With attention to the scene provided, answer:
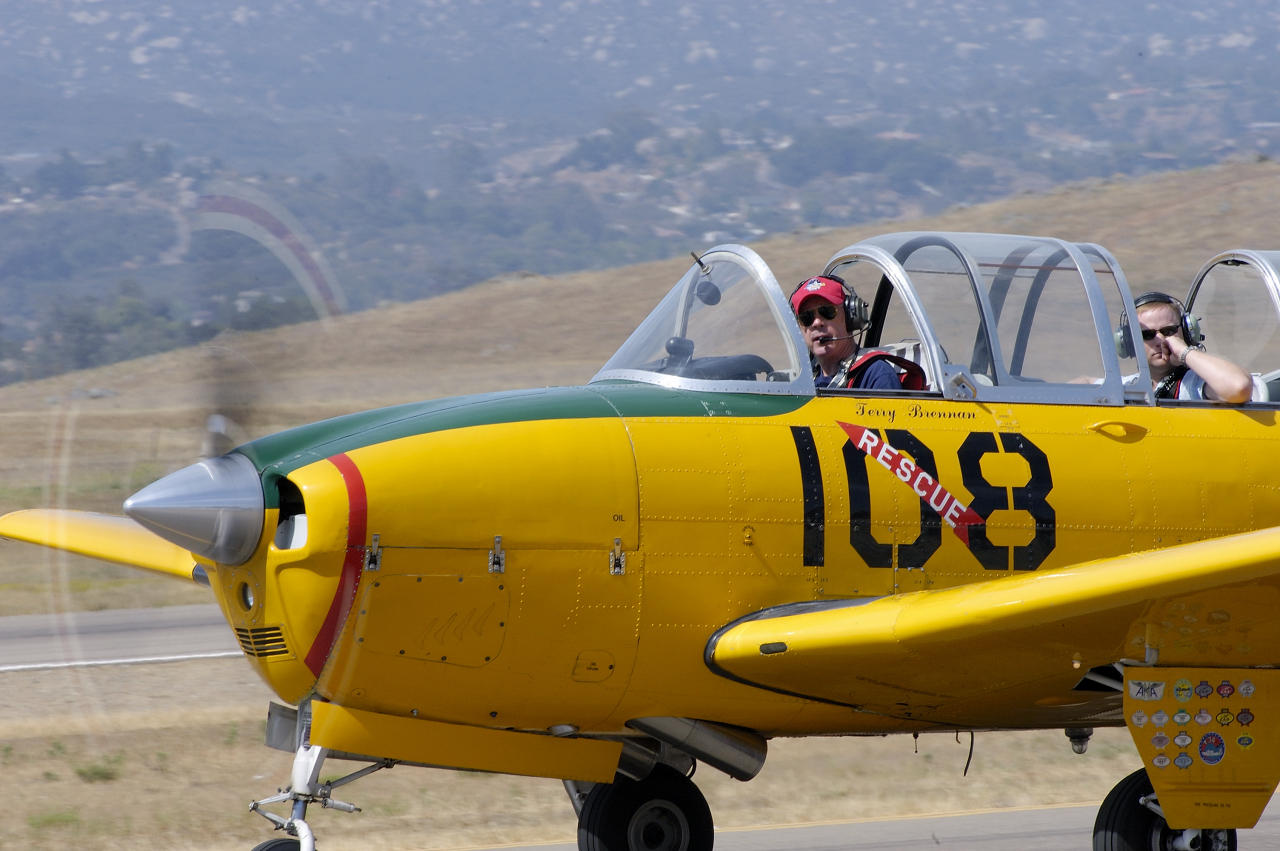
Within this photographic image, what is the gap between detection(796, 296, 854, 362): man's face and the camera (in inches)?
301

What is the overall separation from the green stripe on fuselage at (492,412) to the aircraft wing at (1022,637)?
0.96 m

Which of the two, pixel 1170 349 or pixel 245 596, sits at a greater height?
pixel 1170 349

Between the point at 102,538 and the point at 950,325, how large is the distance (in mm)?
5004

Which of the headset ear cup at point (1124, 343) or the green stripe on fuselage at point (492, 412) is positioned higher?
the headset ear cup at point (1124, 343)

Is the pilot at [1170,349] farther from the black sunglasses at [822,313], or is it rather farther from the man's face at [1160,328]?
the black sunglasses at [822,313]

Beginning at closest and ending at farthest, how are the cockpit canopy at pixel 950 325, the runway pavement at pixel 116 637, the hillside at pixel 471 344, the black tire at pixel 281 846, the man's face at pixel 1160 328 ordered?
the black tire at pixel 281 846
the cockpit canopy at pixel 950 325
the man's face at pixel 1160 328
the runway pavement at pixel 116 637
the hillside at pixel 471 344

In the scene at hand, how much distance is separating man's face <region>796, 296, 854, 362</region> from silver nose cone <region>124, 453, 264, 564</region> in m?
3.00

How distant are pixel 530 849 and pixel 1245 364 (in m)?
5.05

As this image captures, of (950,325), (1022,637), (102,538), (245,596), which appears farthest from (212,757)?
(1022,637)

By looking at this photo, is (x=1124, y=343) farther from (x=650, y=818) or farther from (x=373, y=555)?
(x=373, y=555)

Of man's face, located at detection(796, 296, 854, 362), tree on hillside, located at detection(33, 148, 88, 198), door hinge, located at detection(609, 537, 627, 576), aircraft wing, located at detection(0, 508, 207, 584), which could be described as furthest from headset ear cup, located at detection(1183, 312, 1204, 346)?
tree on hillside, located at detection(33, 148, 88, 198)

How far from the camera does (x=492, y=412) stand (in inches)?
256

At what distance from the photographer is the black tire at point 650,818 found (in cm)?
769

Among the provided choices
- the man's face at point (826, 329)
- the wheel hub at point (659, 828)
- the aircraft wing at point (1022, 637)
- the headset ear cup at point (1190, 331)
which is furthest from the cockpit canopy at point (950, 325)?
the wheel hub at point (659, 828)
